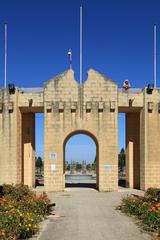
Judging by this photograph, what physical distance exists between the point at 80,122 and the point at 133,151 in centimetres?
554

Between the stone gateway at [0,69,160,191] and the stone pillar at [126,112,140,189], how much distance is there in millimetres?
2286

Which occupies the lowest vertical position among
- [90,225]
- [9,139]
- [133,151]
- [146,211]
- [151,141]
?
[90,225]

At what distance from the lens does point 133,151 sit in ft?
103

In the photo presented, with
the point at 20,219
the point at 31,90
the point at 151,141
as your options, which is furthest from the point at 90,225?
the point at 31,90

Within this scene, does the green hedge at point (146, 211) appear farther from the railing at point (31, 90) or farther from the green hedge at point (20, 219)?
the railing at point (31, 90)

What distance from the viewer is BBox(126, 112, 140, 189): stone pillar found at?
31188 millimetres

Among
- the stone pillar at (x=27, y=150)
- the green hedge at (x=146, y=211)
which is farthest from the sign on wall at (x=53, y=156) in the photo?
the green hedge at (x=146, y=211)

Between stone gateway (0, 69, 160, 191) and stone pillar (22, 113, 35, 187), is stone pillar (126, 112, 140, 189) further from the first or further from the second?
stone pillar (22, 113, 35, 187)

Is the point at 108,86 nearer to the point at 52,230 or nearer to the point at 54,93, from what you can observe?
the point at 54,93

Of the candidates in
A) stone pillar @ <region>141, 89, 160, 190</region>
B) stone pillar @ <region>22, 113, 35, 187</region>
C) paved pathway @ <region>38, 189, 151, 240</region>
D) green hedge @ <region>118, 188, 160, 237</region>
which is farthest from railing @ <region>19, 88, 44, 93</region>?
green hedge @ <region>118, 188, 160, 237</region>

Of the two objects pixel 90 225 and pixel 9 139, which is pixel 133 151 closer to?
pixel 9 139

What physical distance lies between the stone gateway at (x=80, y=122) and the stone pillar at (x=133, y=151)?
2.29 meters

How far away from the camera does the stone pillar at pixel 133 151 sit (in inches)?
1228

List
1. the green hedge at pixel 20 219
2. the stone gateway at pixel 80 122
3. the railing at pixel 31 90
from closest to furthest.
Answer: the green hedge at pixel 20 219
the stone gateway at pixel 80 122
the railing at pixel 31 90
